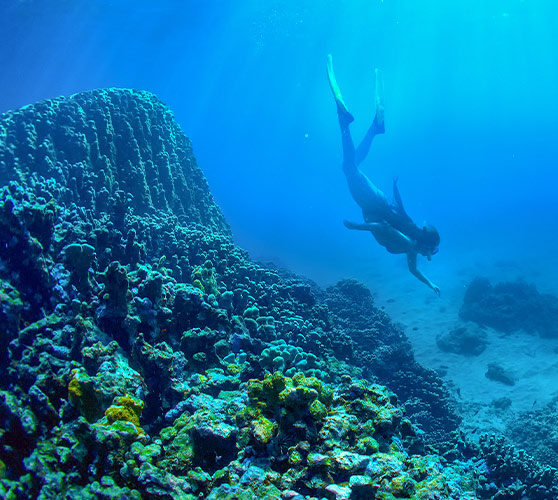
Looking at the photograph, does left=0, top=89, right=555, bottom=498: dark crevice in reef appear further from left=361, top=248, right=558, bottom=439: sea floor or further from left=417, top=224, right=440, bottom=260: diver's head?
left=417, top=224, right=440, bottom=260: diver's head

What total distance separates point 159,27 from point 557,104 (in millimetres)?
124796

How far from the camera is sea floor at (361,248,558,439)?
965 centimetres

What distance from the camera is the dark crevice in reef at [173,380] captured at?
218cm

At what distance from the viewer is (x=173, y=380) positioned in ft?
11.9

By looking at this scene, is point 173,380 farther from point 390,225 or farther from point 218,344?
→ point 390,225

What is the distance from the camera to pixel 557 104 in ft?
353

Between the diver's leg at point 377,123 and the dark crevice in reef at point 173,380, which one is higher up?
the diver's leg at point 377,123

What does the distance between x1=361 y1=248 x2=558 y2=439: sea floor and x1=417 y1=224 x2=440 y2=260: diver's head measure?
4.21 meters

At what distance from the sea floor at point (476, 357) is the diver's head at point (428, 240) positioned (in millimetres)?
4211

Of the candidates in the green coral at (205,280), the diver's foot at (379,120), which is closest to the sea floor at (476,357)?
the green coral at (205,280)

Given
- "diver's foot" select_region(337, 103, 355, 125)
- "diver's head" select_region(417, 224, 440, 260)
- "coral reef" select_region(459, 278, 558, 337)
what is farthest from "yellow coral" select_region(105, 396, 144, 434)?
"coral reef" select_region(459, 278, 558, 337)

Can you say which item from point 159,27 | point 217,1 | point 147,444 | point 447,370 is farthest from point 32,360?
point 159,27

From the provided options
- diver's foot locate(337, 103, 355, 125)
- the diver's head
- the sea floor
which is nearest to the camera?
the sea floor

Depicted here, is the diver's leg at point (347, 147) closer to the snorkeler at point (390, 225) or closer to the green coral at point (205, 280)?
the snorkeler at point (390, 225)
